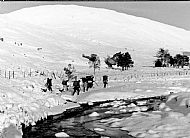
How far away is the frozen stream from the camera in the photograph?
25.0m

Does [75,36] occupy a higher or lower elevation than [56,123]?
higher

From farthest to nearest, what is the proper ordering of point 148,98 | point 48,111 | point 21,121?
1. point 148,98
2. point 48,111
3. point 21,121

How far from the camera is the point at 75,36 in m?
163

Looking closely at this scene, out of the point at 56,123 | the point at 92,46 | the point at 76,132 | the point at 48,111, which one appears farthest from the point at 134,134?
the point at 92,46

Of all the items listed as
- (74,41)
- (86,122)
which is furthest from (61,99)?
(74,41)

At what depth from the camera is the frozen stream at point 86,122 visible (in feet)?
82.1

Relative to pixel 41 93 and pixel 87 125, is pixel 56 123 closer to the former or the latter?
pixel 87 125

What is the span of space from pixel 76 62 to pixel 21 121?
70835mm

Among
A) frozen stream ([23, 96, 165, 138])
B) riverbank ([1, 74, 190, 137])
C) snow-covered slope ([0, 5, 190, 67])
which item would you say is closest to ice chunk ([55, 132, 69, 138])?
frozen stream ([23, 96, 165, 138])

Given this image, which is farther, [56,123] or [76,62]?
[76,62]

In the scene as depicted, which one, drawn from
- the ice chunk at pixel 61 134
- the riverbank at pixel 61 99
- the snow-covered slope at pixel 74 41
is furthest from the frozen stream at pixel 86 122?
the snow-covered slope at pixel 74 41

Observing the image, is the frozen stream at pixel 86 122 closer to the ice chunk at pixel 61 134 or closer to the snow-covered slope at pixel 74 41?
the ice chunk at pixel 61 134

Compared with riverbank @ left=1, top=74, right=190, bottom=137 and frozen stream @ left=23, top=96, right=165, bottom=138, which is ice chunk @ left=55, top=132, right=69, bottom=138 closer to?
frozen stream @ left=23, top=96, right=165, bottom=138

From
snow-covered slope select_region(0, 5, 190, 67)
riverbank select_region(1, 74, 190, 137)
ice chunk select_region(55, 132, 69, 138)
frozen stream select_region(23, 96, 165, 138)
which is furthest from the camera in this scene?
snow-covered slope select_region(0, 5, 190, 67)
